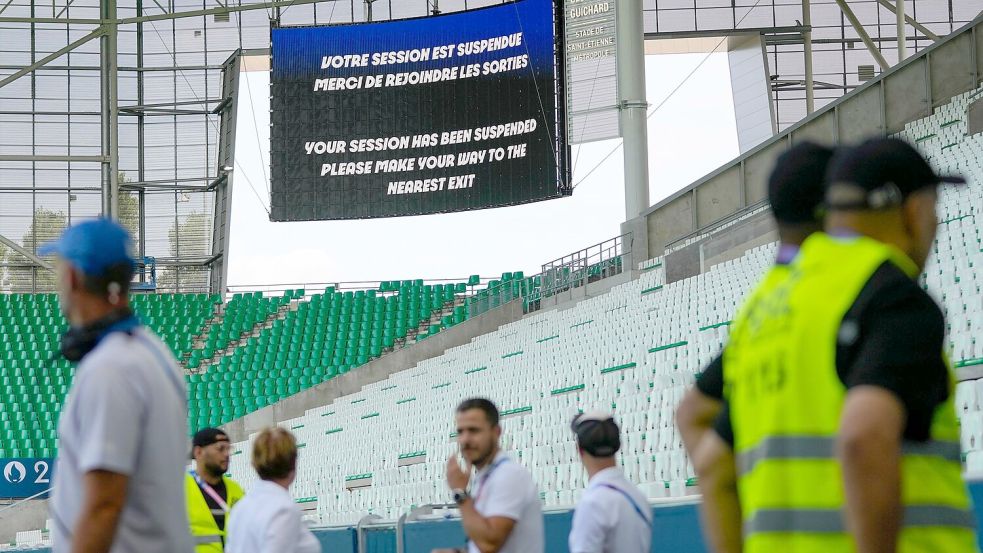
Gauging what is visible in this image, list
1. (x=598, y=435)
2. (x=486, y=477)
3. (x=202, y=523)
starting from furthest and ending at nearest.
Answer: (x=202, y=523), (x=598, y=435), (x=486, y=477)

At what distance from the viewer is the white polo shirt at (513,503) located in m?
4.05

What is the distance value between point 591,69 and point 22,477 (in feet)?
38.6

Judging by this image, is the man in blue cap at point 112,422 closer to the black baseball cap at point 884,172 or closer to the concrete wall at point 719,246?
the black baseball cap at point 884,172

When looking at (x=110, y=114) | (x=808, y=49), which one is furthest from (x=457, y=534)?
(x=808, y=49)

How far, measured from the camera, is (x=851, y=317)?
2.07 m

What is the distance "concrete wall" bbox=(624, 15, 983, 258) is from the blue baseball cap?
57.1ft

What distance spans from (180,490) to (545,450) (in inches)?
429

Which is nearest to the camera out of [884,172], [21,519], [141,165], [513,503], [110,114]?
[884,172]

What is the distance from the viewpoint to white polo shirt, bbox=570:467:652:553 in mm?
4137

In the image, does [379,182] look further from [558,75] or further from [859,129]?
[859,129]

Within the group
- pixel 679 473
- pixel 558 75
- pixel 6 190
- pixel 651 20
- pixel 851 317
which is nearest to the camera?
pixel 851 317

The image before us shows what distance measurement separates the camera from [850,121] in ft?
69.8

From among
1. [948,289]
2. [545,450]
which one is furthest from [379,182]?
[948,289]

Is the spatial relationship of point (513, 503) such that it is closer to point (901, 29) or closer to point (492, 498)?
point (492, 498)
